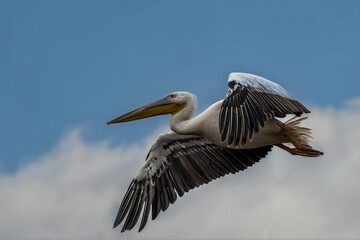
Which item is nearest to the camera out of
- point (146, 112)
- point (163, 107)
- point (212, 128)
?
point (212, 128)

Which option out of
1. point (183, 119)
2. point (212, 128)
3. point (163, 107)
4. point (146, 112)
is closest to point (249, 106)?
point (212, 128)

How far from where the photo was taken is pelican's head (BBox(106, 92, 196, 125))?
41.8 ft

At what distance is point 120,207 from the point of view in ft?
44.7

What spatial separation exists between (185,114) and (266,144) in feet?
5.08

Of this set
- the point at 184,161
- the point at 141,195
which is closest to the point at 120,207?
the point at 141,195

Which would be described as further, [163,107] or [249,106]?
[163,107]

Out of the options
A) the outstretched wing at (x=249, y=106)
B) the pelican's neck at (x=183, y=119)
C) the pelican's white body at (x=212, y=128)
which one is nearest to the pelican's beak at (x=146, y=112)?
the pelican's neck at (x=183, y=119)

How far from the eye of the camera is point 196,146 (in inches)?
536

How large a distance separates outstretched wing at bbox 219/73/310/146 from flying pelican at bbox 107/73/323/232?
0.06 ft

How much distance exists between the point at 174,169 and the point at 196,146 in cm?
62

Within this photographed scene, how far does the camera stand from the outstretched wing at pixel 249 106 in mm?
10237

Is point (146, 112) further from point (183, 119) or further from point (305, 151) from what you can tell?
point (305, 151)

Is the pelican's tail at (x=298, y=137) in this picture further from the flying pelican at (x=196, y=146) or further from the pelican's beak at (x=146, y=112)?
the pelican's beak at (x=146, y=112)

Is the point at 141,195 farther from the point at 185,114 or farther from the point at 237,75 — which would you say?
the point at 237,75
